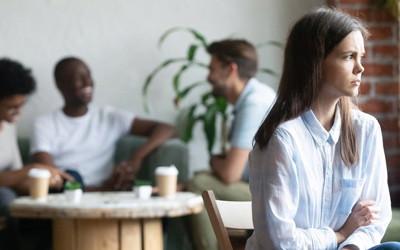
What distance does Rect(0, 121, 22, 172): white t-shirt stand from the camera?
11.3ft

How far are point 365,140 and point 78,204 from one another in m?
1.32

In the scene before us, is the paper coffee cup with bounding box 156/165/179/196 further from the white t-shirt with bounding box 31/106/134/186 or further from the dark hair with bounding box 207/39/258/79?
the white t-shirt with bounding box 31/106/134/186

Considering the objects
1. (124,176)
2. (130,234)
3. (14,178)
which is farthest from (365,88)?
(14,178)

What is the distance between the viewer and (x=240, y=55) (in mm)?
3270

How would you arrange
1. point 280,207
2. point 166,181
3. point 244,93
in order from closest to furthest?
point 280,207
point 166,181
point 244,93

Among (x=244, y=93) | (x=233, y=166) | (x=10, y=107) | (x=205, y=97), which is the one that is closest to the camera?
(x=233, y=166)

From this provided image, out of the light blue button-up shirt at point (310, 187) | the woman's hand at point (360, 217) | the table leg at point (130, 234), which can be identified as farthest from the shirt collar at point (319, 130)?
the table leg at point (130, 234)

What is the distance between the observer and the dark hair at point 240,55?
10.6 ft

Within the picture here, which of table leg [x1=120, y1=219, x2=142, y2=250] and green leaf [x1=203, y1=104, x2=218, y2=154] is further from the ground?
green leaf [x1=203, y1=104, x2=218, y2=154]

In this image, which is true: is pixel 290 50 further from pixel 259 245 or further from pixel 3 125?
pixel 3 125

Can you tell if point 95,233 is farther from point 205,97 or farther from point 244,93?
point 205,97

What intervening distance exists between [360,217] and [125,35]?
2826 millimetres

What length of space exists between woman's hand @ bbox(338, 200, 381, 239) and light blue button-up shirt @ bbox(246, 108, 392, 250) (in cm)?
1

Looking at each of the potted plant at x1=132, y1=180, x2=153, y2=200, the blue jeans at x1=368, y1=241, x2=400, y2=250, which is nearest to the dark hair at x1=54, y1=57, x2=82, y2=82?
the potted plant at x1=132, y1=180, x2=153, y2=200
